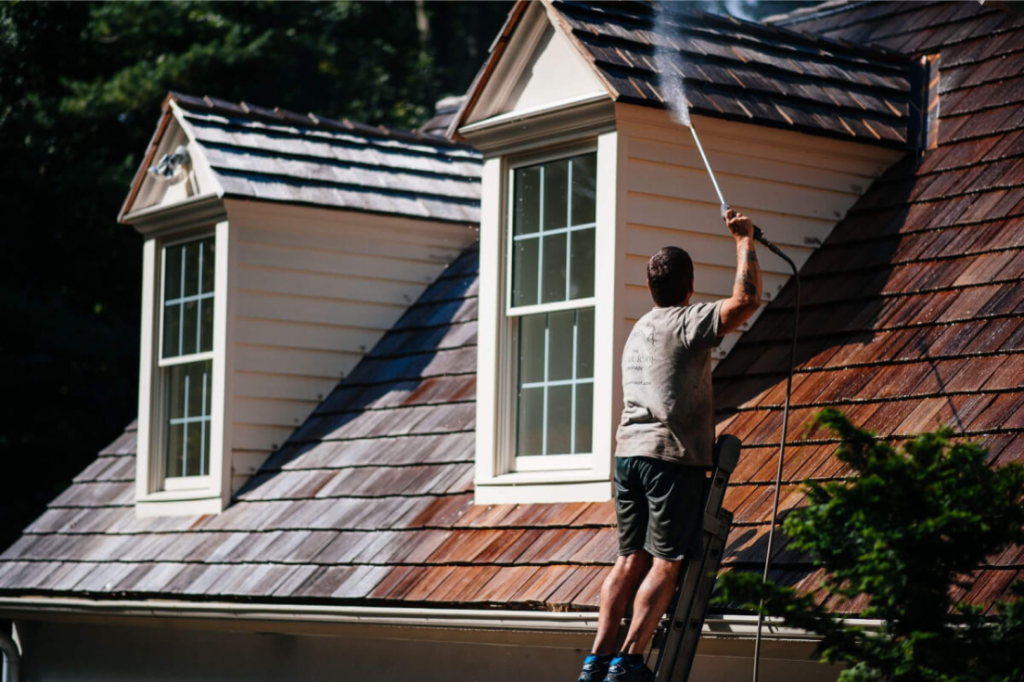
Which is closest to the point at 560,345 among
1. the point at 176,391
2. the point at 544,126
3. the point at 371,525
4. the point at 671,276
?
the point at 544,126

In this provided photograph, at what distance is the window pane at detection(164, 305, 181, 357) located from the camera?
10414 mm

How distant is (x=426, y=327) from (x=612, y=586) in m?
4.73

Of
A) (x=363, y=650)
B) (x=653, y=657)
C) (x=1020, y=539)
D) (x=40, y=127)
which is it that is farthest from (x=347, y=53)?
(x=1020, y=539)

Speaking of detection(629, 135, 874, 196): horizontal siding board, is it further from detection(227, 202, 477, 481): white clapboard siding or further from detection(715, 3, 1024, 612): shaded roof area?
detection(227, 202, 477, 481): white clapboard siding

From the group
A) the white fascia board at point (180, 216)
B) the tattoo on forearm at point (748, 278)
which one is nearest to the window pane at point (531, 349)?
the tattoo on forearm at point (748, 278)


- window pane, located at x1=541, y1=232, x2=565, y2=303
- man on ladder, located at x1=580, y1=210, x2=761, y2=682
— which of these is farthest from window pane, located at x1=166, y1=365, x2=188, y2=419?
man on ladder, located at x1=580, y1=210, x2=761, y2=682

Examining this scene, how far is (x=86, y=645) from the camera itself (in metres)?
11.0

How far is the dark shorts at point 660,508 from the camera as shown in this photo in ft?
18.2

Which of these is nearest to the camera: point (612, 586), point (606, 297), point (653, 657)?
point (612, 586)

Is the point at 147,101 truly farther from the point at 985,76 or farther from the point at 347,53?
the point at 985,76

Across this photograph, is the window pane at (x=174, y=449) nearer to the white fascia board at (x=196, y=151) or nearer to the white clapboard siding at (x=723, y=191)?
the white fascia board at (x=196, y=151)

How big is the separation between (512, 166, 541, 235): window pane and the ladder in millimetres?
2428

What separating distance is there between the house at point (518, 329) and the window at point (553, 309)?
0.6 inches

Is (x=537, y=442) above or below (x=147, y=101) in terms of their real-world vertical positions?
below
